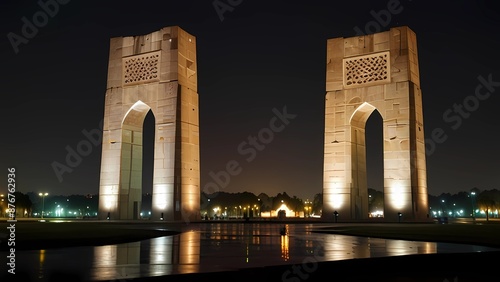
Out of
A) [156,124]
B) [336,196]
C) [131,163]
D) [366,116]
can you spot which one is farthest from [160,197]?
[366,116]

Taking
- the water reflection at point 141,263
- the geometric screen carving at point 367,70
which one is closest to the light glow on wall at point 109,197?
the geometric screen carving at point 367,70

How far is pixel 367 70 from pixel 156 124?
1481 centimetres

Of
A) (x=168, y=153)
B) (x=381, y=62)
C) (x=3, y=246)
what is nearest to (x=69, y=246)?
(x=3, y=246)

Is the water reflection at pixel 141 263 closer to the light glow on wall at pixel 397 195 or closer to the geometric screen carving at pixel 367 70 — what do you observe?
the light glow on wall at pixel 397 195

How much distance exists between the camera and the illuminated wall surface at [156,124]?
3400cm

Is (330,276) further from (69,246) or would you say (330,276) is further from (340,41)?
(340,41)

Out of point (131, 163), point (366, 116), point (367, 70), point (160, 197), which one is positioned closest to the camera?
point (160, 197)

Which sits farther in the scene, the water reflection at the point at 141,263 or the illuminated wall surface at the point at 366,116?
the illuminated wall surface at the point at 366,116

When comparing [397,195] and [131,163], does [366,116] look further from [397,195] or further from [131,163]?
[131,163]

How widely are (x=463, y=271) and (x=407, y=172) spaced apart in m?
25.9

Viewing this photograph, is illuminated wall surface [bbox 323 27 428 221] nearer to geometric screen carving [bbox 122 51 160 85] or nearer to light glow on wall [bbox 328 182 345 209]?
light glow on wall [bbox 328 182 345 209]

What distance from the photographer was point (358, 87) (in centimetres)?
3534

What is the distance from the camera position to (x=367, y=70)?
3544cm

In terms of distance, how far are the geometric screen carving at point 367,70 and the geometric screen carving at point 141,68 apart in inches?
518
